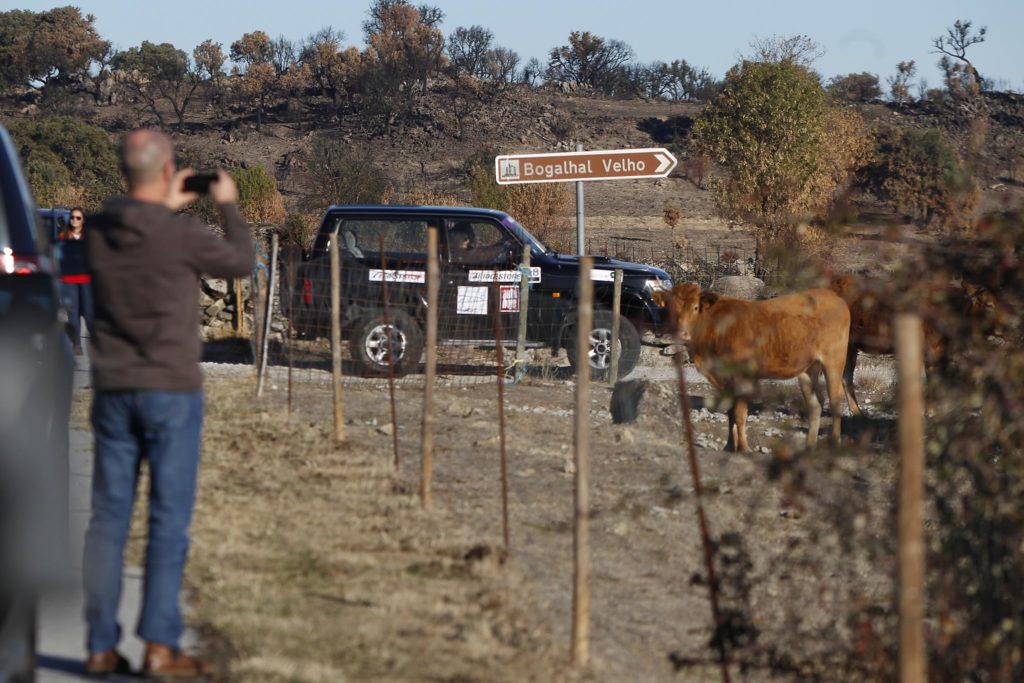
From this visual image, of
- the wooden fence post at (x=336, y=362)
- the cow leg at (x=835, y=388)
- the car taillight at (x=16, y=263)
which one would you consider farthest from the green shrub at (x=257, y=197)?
the car taillight at (x=16, y=263)

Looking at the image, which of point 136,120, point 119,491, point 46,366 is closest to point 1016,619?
point 119,491

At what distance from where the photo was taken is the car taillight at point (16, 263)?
4789 millimetres

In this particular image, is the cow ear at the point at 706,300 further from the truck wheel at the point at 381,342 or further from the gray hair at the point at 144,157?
the gray hair at the point at 144,157

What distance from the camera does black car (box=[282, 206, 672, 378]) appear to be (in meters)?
14.2

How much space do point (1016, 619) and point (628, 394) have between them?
807 cm

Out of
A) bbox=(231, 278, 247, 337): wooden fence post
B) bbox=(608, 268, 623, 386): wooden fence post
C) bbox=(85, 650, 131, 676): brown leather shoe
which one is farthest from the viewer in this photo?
bbox=(231, 278, 247, 337): wooden fence post

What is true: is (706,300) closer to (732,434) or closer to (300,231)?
(732,434)

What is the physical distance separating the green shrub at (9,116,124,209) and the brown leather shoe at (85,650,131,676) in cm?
4195

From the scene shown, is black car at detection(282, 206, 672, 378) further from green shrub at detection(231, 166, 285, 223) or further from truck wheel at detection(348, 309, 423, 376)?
green shrub at detection(231, 166, 285, 223)

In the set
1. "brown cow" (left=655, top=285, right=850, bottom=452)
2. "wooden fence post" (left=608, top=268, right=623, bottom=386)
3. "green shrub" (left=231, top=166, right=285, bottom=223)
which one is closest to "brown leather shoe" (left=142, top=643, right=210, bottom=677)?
"brown cow" (left=655, top=285, right=850, bottom=452)

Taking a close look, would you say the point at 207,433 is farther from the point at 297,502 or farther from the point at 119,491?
the point at 119,491

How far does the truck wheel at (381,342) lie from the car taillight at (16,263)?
9.08 metres

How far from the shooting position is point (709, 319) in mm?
10930

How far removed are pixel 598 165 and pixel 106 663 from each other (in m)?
10.5
